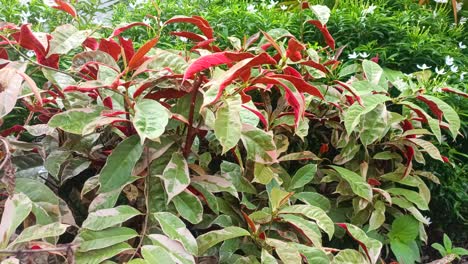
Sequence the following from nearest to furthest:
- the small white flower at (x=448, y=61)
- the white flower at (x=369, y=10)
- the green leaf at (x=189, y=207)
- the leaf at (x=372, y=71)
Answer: the green leaf at (x=189, y=207) < the leaf at (x=372, y=71) < the small white flower at (x=448, y=61) < the white flower at (x=369, y=10)

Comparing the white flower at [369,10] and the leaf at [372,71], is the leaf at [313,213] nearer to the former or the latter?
the leaf at [372,71]

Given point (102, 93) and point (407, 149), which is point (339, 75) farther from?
point (102, 93)

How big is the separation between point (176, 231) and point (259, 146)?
0.25 meters

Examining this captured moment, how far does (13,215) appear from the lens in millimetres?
962

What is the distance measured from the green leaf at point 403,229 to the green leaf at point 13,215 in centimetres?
96

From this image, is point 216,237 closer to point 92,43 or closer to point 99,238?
point 99,238

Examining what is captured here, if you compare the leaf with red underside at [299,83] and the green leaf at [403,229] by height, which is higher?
the leaf with red underside at [299,83]

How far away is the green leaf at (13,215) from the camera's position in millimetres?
929

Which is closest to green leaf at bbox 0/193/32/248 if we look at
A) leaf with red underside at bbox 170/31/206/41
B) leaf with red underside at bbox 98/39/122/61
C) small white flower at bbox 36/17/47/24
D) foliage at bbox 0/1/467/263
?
foliage at bbox 0/1/467/263

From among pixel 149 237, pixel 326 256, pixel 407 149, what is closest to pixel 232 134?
pixel 149 237

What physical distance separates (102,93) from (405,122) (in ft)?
2.72

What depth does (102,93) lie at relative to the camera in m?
1.28

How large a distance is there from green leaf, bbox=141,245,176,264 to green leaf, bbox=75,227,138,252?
8 centimetres

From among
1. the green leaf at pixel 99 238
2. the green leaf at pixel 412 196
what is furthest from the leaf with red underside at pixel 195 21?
the green leaf at pixel 412 196
